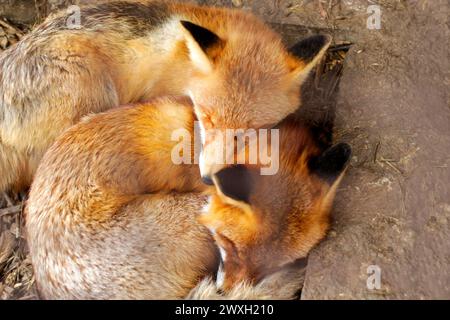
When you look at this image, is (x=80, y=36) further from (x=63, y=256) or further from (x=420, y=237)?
(x=420, y=237)

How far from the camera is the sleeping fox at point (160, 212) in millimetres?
2135

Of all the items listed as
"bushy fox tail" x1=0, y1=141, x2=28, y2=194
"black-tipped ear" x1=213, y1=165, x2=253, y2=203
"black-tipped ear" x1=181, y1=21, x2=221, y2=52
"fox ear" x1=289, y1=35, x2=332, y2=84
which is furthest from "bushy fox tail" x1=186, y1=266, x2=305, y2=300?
"bushy fox tail" x1=0, y1=141, x2=28, y2=194

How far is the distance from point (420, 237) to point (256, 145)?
847 millimetres

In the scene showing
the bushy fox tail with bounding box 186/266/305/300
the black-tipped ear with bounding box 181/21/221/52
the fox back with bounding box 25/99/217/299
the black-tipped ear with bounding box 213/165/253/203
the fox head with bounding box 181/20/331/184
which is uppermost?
the black-tipped ear with bounding box 181/21/221/52

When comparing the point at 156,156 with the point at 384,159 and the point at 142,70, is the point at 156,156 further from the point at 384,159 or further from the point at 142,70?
the point at 384,159

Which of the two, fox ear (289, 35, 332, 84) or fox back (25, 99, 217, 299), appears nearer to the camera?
fox back (25, 99, 217, 299)

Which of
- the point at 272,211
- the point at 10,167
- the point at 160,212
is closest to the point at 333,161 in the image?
the point at 272,211

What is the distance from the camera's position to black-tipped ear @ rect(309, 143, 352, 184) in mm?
2121

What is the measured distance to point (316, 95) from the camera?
291 centimetres

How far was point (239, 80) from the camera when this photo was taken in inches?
95.3

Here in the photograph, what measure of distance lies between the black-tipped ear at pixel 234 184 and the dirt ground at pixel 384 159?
470 mm

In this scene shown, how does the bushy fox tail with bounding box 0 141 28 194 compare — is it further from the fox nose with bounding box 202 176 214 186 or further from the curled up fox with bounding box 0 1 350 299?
the fox nose with bounding box 202 176 214 186

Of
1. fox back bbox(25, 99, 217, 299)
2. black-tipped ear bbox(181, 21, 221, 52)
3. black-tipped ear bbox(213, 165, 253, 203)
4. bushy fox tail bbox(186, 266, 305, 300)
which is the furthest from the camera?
black-tipped ear bbox(181, 21, 221, 52)
